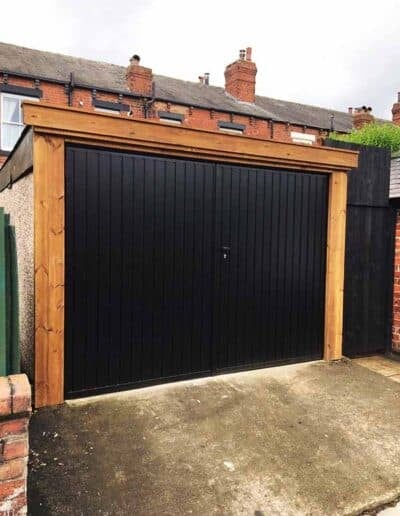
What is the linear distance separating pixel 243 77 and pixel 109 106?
304 inches

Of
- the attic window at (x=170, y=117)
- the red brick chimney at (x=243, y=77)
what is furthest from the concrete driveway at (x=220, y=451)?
the red brick chimney at (x=243, y=77)

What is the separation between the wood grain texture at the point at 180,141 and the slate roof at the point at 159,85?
1273 centimetres

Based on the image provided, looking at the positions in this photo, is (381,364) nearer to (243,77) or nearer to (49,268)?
(49,268)

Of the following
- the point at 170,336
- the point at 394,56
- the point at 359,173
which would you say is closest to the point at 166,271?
the point at 170,336

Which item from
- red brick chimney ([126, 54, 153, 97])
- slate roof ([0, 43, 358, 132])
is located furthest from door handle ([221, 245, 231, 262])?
red brick chimney ([126, 54, 153, 97])

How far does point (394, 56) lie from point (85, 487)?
19.9 metres

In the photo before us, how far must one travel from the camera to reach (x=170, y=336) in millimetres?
4203

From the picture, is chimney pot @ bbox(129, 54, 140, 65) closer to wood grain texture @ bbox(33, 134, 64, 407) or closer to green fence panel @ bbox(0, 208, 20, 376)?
wood grain texture @ bbox(33, 134, 64, 407)

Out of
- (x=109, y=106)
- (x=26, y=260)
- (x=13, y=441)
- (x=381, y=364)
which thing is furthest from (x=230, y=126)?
(x=13, y=441)

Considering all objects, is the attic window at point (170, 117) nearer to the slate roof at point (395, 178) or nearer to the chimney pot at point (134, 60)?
the chimney pot at point (134, 60)

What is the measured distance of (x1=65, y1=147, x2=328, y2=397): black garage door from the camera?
12.5 ft

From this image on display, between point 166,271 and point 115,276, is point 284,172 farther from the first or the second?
point 115,276

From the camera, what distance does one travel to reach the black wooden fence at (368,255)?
5309 mm

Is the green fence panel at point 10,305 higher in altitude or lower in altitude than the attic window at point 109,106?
lower
